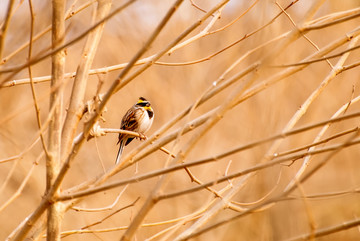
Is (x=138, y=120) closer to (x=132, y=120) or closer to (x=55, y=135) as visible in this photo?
(x=132, y=120)

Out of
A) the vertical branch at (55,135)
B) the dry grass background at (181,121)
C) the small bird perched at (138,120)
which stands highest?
the dry grass background at (181,121)

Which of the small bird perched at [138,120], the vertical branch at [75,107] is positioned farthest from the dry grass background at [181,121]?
the vertical branch at [75,107]

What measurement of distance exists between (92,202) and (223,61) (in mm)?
2970

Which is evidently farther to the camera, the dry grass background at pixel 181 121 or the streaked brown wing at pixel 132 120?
the dry grass background at pixel 181 121

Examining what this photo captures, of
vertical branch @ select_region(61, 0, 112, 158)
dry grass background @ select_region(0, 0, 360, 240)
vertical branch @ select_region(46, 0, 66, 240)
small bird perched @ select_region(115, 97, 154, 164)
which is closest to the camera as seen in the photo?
vertical branch @ select_region(46, 0, 66, 240)

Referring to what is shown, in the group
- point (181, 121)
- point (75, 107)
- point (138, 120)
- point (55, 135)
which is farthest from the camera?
point (181, 121)

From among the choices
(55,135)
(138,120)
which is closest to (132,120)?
(138,120)

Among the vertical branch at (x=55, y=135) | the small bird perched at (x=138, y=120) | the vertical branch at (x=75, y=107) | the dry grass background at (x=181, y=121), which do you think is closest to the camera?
the vertical branch at (x=55, y=135)

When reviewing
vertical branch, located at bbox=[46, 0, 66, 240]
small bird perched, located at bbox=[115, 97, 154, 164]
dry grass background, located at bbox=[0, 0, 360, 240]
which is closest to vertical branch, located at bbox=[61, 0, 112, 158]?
vertical branch, located at bbox=[46, 0, 66, 240]

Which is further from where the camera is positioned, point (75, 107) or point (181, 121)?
point (181, 121)

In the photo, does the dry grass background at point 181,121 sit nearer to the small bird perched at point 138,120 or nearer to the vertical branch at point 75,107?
the small bird perched at point 138,120

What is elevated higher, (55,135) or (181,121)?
(181,121)

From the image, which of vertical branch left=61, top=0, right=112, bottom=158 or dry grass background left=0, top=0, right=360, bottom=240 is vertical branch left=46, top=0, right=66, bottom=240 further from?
dry grass background left=0, top=0, right=360, bottom=240

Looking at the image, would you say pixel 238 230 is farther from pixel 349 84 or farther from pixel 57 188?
pixel 57 188
